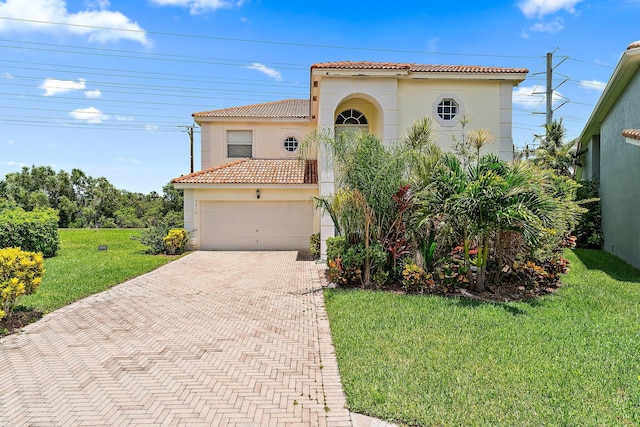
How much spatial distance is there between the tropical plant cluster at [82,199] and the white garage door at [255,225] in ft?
69.9

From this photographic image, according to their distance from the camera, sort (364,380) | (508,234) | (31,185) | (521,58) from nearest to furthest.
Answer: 1. (364,380)
2. (508,234)
3. (521,58)
4. (31,185)

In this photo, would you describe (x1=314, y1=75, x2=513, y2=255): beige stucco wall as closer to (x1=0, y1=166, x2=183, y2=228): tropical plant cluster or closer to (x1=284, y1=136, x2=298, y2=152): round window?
(x1=284, y1=136, x2=298, y2=152): round window

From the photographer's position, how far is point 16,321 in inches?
303

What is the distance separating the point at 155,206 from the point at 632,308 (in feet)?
141

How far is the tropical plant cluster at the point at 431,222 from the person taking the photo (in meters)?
9.63

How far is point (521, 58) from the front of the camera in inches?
1244

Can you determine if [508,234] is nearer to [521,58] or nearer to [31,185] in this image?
[521,58]

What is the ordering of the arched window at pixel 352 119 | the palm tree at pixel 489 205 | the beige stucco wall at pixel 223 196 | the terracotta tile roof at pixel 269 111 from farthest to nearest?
the terracotta tile roof at pixel 269 111 → the beige stucco wall at pixel 223 196 → the arched window at pixel 352 119 → the palm tree at pixel 489 205

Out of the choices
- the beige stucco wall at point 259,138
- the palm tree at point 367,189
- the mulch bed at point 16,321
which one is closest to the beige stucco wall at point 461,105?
the palm tree at point 367,189

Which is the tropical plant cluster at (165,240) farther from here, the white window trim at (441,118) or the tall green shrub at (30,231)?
the white window trim at (441,118)

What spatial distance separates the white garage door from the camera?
20219 mm

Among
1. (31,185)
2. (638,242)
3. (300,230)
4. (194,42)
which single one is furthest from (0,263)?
(31,185)

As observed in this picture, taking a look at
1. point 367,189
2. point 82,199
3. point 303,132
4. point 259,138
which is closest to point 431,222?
point 367,189

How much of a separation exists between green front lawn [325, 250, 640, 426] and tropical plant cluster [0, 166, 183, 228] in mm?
35721
